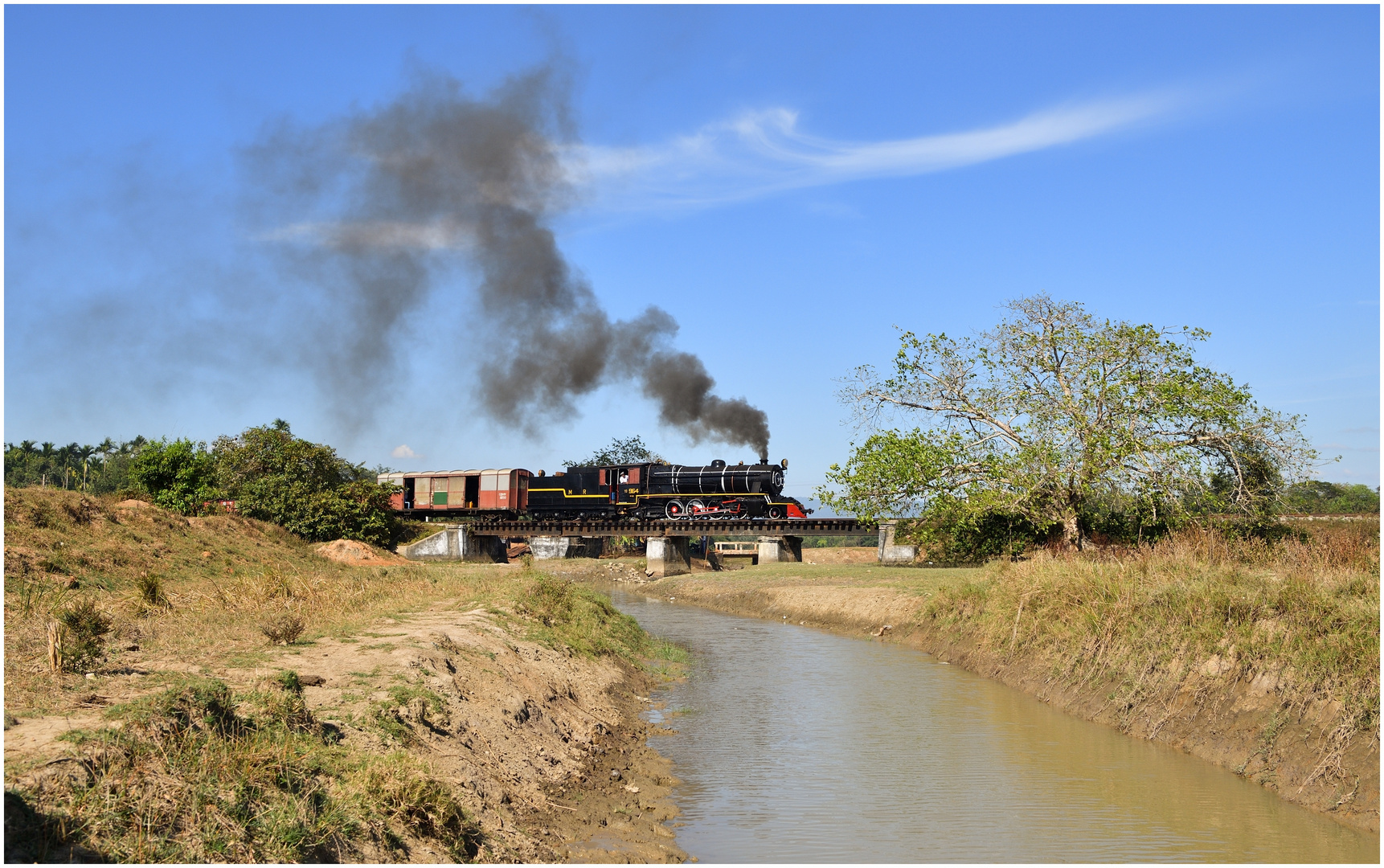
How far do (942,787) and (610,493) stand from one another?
42.3 m

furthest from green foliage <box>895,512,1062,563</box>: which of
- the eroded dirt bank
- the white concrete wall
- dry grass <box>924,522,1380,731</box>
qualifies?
the white concrete wall

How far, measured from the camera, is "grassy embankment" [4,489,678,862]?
20.8ft

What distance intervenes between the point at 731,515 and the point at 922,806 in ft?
122

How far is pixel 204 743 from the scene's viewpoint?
297 inches

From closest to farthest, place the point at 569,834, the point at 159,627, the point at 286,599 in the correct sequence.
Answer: the point at 569,834
the point at 159,627
the point at 286,599

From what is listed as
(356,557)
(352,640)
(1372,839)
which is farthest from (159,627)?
(356,557)

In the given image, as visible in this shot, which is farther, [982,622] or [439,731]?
[982,622]

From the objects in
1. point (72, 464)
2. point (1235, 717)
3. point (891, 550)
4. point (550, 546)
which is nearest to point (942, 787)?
point (1235, 717)

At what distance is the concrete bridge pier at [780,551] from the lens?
51.1 m

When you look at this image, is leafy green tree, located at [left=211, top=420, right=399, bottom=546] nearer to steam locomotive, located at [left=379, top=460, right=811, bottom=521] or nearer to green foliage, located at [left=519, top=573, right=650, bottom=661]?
steam locomotive, located at [left=379, top=460, right=811, bottom=521]

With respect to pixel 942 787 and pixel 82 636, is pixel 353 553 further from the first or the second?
pixel 942 787

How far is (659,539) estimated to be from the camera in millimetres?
51125

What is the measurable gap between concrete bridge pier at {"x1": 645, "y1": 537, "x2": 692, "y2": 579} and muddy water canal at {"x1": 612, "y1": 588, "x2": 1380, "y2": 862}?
32108mm

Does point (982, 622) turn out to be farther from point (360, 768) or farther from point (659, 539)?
point (659, 539)
